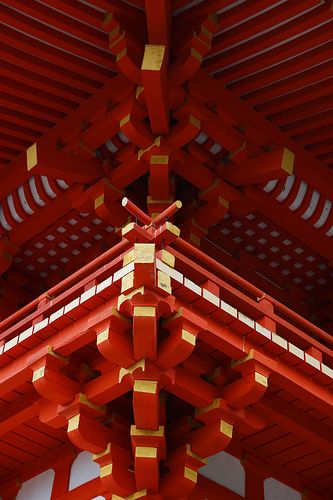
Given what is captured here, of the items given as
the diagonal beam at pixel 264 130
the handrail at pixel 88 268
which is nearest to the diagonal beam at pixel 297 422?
the handrail at pixel 88 268

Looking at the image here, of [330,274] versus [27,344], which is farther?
[330,274]

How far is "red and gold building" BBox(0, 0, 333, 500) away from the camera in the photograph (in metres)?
7.48

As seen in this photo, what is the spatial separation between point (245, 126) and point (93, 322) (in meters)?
3.21

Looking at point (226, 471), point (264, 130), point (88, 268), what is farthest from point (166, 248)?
point (264, 130)

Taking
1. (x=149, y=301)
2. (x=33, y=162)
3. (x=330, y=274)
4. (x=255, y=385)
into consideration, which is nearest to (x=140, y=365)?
(x=149, y=301)

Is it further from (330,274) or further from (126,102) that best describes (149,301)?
(330,274)

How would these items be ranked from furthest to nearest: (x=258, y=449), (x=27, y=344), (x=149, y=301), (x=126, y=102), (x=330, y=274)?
(x=330, y=274), (x=126, y=102), (x=258, y=449), (x=27, y=344), (x=149, y=301)

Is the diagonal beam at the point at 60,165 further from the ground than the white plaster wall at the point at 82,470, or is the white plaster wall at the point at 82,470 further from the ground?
the diagonal beam at the point at 60,165

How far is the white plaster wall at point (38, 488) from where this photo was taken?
28.2 feet

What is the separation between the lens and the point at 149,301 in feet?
23.4

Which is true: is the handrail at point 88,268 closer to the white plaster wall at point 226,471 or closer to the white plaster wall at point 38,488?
the white plaster wall at point 38,488

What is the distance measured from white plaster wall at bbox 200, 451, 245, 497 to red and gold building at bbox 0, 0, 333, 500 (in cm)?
1

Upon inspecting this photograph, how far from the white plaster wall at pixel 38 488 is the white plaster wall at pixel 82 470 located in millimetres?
283

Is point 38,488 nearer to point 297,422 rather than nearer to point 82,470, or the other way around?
point 82,470
